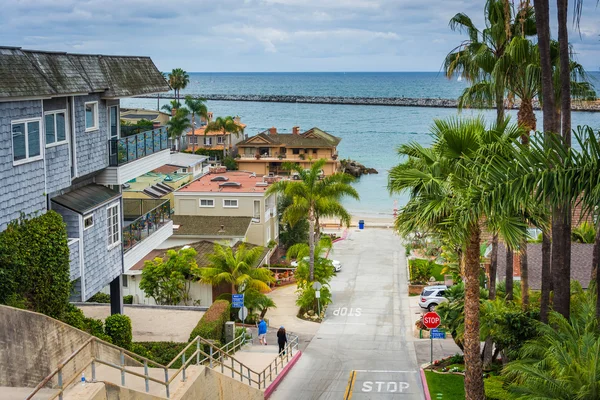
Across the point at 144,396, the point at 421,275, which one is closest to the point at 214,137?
the point at 421,275

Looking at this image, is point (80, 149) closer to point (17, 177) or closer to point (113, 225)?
point (113, 225)

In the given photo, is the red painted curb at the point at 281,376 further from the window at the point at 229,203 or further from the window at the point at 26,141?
the window at the point at 229,203

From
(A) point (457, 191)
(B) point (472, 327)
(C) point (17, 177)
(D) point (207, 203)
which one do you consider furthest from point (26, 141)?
(D) point (207, 203)

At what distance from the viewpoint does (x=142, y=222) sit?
27625 millimetres

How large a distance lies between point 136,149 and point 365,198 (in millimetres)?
77612

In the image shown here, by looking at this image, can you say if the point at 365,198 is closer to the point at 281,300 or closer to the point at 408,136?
the point at 281,300

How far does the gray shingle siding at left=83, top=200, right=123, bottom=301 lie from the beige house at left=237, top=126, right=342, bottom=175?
246 ft

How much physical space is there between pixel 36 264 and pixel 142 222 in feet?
28.5

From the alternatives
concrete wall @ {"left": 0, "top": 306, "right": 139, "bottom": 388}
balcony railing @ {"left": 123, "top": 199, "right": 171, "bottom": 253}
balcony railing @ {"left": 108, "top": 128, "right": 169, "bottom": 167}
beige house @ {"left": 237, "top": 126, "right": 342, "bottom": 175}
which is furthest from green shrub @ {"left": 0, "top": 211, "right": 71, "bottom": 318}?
beige house @ {"left": 237, "top": 126, "right": 342, "bottom": 175}

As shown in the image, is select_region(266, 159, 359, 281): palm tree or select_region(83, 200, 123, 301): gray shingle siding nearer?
select_region(83, 200, 123, 301): gray shingle siding

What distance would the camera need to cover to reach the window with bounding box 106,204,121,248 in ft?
81.4

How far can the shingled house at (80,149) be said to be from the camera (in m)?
18.9

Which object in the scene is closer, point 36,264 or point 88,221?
point 36,264

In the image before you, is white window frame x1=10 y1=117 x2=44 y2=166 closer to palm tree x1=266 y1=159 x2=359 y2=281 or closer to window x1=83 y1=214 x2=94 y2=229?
window x1=83 y1=214 x2=94 y2=229
